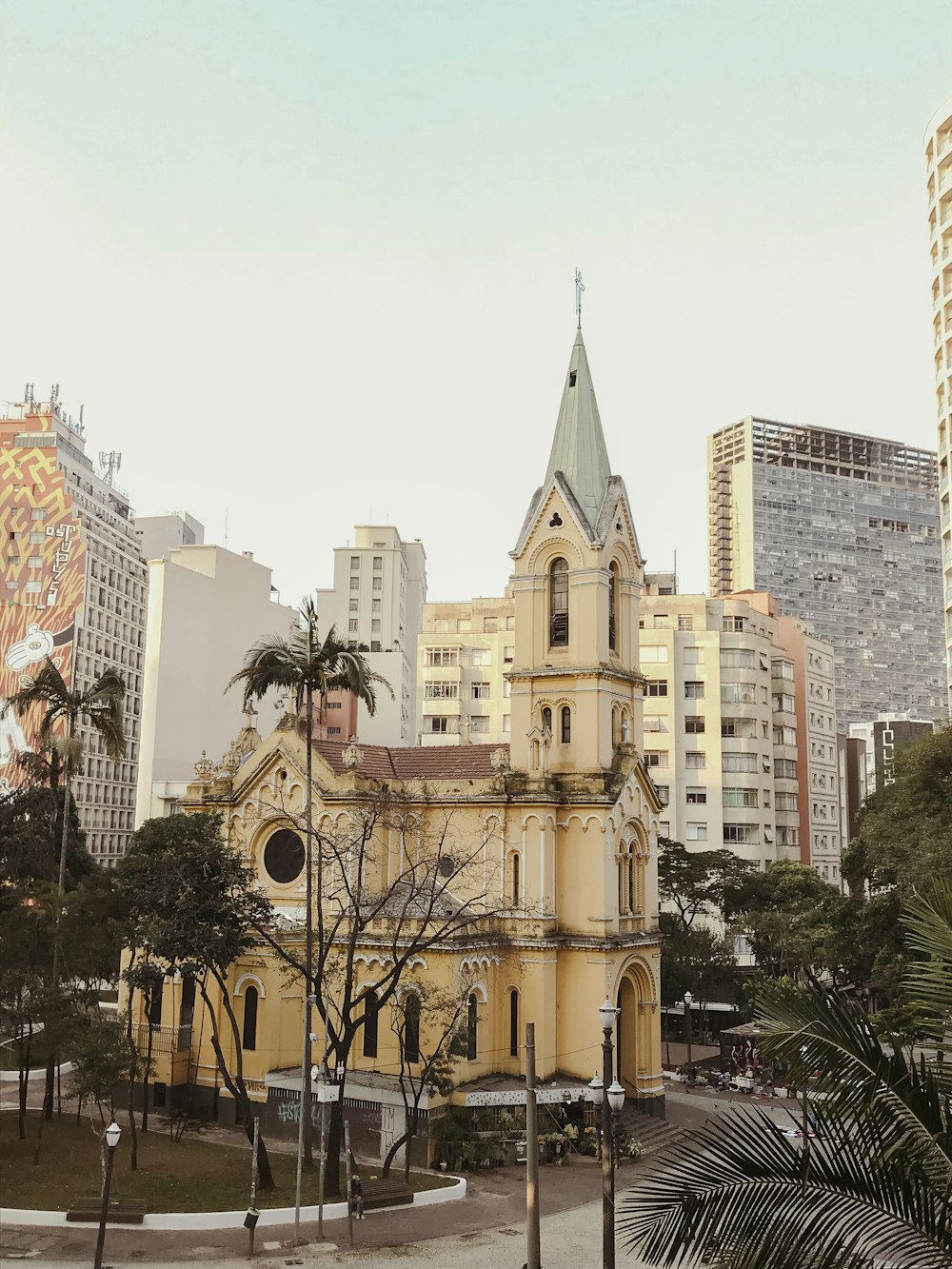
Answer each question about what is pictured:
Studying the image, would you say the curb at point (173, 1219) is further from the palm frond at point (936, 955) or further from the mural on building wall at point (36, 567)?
the mural on building wall at point (36, 567)

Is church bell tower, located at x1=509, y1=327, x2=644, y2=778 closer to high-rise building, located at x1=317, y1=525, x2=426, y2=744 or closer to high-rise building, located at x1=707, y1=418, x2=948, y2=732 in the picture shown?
high-rise building, located at x1=317, y1=525, x2=426, y2=744

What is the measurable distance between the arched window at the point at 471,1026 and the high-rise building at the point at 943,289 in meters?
31.4

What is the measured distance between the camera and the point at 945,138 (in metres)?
59.1

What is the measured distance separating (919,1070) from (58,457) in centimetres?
8720

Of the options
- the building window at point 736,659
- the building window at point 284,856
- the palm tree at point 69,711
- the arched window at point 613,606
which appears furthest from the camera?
the building window at point 736,659

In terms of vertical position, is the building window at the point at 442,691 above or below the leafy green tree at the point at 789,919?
above

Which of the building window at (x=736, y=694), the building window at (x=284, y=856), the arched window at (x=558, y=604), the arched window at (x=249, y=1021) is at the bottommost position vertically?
the arched window at (x=249, y=1021)

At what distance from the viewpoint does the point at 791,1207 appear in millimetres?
9562

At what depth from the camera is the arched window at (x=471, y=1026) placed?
3750 centimetres

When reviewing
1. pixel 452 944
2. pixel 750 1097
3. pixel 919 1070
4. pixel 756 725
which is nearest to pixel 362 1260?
pixel 452 944

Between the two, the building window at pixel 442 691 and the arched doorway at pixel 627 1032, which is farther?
the building window at pixel 442 691

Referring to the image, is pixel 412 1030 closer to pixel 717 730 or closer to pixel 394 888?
pixel 394 888

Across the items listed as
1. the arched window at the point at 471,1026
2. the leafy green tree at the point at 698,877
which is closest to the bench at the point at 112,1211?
the arched window at the point at 471,1026

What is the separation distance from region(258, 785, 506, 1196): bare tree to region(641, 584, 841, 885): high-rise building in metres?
43.5
